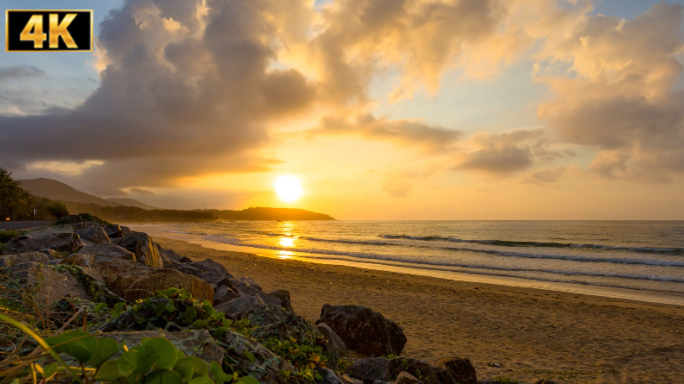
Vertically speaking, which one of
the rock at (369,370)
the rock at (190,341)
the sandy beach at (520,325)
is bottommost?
the sandy beach at (520,325)

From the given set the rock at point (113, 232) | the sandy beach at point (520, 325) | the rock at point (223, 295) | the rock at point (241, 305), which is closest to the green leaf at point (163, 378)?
the rock at point (241, 305)

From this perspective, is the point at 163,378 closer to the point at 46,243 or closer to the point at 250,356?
the point at 250,356

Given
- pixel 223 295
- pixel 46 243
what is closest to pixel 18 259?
pixel 223 295

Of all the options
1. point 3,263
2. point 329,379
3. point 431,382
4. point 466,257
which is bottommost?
point 466,257

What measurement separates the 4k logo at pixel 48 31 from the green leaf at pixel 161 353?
34.7 ft

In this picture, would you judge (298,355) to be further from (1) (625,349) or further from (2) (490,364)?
(1) (625,349)

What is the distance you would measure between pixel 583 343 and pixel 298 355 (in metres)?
10.3

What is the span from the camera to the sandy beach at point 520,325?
801 cm

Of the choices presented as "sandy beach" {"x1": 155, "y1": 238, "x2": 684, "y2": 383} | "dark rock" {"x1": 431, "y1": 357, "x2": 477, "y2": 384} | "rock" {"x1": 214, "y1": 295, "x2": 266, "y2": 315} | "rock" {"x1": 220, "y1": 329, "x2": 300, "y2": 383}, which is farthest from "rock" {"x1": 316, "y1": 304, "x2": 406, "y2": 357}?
"rock" {"x1": 220, "y1": 329, "x2": 300, "y2": 383}

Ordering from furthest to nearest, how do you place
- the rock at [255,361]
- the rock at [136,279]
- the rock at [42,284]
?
the rock at [136,279] < the rock at [42,284] < the rock at [255,361]

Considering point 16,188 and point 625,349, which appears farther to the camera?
point 16,188

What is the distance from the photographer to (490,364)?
307 inches

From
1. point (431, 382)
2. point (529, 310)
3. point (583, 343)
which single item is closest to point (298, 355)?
point (431, 382)

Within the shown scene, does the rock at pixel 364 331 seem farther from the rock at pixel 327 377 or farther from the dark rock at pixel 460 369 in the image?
the rock at pixel 327 377
